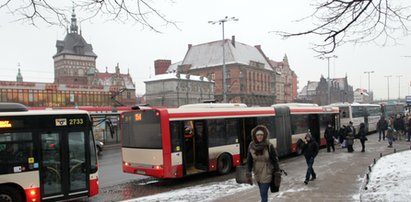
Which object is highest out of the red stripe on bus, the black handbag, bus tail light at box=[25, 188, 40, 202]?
the red stripe on bus

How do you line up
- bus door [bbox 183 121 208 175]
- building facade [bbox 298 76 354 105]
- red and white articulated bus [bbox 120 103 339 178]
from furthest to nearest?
building facade [bbox 298 76 354 105] < bus door [bbox 183 121 208 175] < red and white articulated bus [bbox 120 103 339 178]

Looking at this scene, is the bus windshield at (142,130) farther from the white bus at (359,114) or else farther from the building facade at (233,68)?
the building facade at (233,68)

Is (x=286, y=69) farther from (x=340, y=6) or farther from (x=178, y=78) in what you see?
(x=340, y=6)

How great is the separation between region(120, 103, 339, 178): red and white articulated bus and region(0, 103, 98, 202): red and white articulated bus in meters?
2.88

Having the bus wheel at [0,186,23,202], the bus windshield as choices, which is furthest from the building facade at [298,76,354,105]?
the bus wheel at [0,186,23,202]

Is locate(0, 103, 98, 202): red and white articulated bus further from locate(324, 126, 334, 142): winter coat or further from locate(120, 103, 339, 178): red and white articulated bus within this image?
locate(324, 126, 334, 142): winter coat

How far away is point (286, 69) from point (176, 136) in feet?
397

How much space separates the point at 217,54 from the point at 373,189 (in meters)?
94.0

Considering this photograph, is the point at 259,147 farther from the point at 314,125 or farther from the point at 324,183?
the point at 314,125

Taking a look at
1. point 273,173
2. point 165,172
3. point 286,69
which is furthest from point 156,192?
point 286,69

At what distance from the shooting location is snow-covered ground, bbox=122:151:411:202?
9781mm

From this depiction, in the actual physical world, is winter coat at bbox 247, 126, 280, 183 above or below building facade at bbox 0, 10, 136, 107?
below

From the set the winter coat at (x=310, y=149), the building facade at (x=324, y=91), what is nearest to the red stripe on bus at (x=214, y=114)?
the winter coat at (x=310, y=149)

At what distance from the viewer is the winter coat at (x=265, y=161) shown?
7098 millimetres
